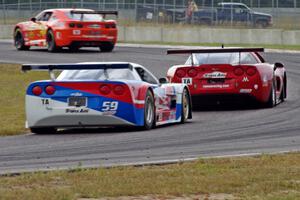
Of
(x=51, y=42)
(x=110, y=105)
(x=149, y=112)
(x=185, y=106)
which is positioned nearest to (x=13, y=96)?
(x=185, y=106)

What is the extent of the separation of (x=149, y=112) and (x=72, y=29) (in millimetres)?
20168

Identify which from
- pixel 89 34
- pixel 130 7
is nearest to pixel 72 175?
pixel 89 34

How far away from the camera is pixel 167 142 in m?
14.3

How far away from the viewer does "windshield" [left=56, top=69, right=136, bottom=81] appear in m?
16.5

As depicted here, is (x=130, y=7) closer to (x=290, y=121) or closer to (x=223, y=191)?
(x=290, y=121)

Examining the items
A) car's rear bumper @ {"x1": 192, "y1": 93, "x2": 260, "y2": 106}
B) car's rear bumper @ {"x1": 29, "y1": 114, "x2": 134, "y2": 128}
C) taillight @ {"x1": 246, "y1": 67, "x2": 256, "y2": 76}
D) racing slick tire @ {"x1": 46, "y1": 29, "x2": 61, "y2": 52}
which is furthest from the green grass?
racing slick tire @ {"x1": 46, "y1": 29, "x2": 61, "y2": 52}

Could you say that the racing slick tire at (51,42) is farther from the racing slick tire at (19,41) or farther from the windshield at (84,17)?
the racing slick tire at (19,41)

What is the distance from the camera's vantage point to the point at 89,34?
36.5 meters

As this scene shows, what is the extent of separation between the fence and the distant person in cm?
10

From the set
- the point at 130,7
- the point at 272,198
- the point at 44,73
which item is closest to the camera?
the point at 272,198

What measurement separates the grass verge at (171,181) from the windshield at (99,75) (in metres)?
5.08

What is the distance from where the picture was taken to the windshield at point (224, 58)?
2048 cm

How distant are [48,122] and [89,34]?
66.9 ft

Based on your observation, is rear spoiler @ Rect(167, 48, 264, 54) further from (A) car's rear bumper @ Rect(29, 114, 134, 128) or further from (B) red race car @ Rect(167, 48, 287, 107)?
(A) car's rear bumper @ Rect(29, 114, 134, 128)
